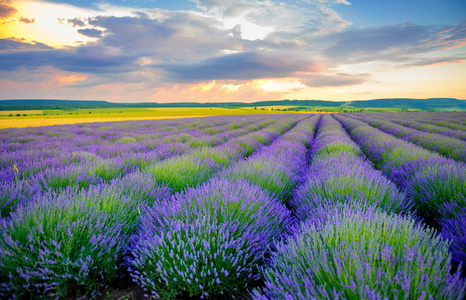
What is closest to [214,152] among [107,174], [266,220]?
[107,174]

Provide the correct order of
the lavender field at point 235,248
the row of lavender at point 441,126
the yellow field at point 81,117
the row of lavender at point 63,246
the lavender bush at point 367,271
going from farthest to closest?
the yellow field at point 81,117
the row of lavender at point 441,126
the row of lavender at point 63,246
the lavender field at point 235,248
the lavender bush at point 367,271

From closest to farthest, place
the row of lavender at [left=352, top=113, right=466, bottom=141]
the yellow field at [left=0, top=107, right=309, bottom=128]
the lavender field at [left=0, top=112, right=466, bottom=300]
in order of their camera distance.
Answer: the lavender field at [left=0, top=112, right=466, bottom=300] < the row of lavender at [left=352, top=113, right=466, bottom=141] < the yellow field at [left=0, top=107, right=309, bottom=128]

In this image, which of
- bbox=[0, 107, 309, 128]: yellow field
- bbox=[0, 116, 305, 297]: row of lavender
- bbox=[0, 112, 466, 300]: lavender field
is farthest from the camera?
bbox=[0, 107, 309, 128]: yellow field

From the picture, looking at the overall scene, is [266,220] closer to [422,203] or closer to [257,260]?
[257,260]

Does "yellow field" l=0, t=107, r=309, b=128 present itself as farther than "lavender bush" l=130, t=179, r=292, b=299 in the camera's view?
Yes

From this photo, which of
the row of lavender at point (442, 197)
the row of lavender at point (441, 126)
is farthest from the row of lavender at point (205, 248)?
the row of lavender at point (441, 126)

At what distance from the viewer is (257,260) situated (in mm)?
1745

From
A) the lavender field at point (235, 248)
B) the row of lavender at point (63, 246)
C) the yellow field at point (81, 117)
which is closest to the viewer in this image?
the lavender field at point (235, 248)

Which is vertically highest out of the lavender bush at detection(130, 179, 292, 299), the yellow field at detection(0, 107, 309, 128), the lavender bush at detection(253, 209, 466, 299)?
the yellow field at detection(0, 107, 309, 128)

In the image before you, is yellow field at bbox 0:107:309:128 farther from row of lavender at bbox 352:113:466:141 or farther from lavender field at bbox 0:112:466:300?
row of lavender at bbox 352:113:466:141

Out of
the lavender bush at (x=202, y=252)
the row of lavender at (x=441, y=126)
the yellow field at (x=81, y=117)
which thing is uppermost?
the yellow field at (x=81, y=117)

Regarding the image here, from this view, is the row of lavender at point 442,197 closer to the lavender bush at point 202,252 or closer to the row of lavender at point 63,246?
the lavender bush at point 202,252

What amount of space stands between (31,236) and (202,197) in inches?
48.0

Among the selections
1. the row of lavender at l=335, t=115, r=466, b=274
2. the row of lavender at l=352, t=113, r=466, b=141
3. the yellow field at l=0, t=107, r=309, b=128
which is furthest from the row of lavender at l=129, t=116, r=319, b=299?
the row of lavender at l=352, t=113, r=466, b=141
